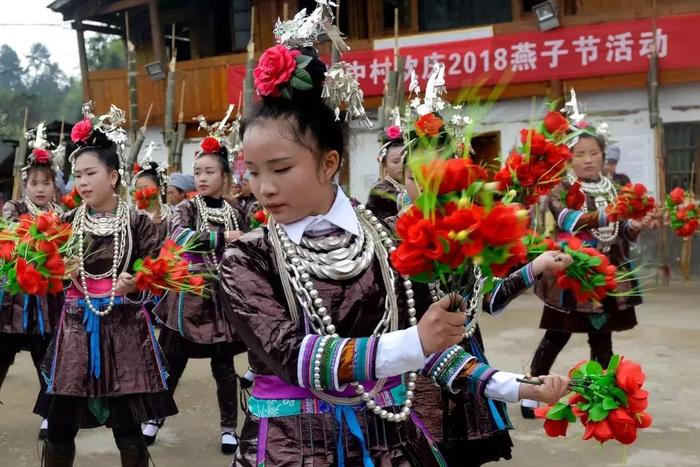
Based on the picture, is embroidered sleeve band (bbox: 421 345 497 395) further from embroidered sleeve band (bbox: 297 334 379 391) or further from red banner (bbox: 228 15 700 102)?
red banner (bbox: 228 15 700 102)

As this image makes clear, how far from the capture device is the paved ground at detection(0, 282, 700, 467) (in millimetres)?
4277

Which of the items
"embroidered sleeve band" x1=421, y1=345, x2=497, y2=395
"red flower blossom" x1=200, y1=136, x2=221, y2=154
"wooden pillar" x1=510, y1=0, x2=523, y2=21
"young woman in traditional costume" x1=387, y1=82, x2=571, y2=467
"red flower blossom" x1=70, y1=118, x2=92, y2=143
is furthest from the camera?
"wooden pillar" x1=510, y1=0, x2=523, y2=21

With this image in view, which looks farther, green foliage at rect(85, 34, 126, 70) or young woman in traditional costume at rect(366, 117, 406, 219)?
green foliage at rect(85, 34, 126, 70)

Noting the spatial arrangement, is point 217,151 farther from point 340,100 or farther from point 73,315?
point 340,100

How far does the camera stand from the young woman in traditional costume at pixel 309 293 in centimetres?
190

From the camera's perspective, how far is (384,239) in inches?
82.3

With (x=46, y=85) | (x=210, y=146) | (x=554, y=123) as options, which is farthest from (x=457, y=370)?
(x=46, y=85)

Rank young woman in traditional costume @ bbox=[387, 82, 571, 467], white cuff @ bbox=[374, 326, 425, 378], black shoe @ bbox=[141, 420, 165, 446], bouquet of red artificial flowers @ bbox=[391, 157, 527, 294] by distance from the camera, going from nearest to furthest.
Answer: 1. bouquet of red artificial flowers @ bbox=[391, 157, 527, 294]
2. white cuff @ bbox=[374, 326, 425, 378]
3. young woman in traditional costume @ bbox=[387, 82, 571, 467]
4. black shoe @ bbox=[141, 420, 165, 446]

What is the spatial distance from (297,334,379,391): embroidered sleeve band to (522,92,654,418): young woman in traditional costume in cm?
326

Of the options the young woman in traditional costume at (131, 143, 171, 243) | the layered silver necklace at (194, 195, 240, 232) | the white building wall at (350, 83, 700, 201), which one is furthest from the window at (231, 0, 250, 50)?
the layered silver necklace at (194, 195, 240, 232)

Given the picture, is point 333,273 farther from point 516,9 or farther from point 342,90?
point 516,9

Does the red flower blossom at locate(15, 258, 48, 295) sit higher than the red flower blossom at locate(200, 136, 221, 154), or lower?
lower

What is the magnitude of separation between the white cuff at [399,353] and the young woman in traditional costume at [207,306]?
Answer: 2.88 meters

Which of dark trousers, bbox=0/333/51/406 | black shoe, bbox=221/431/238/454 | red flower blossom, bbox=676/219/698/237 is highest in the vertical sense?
red flower blossom, bbox=676/219/698/237
